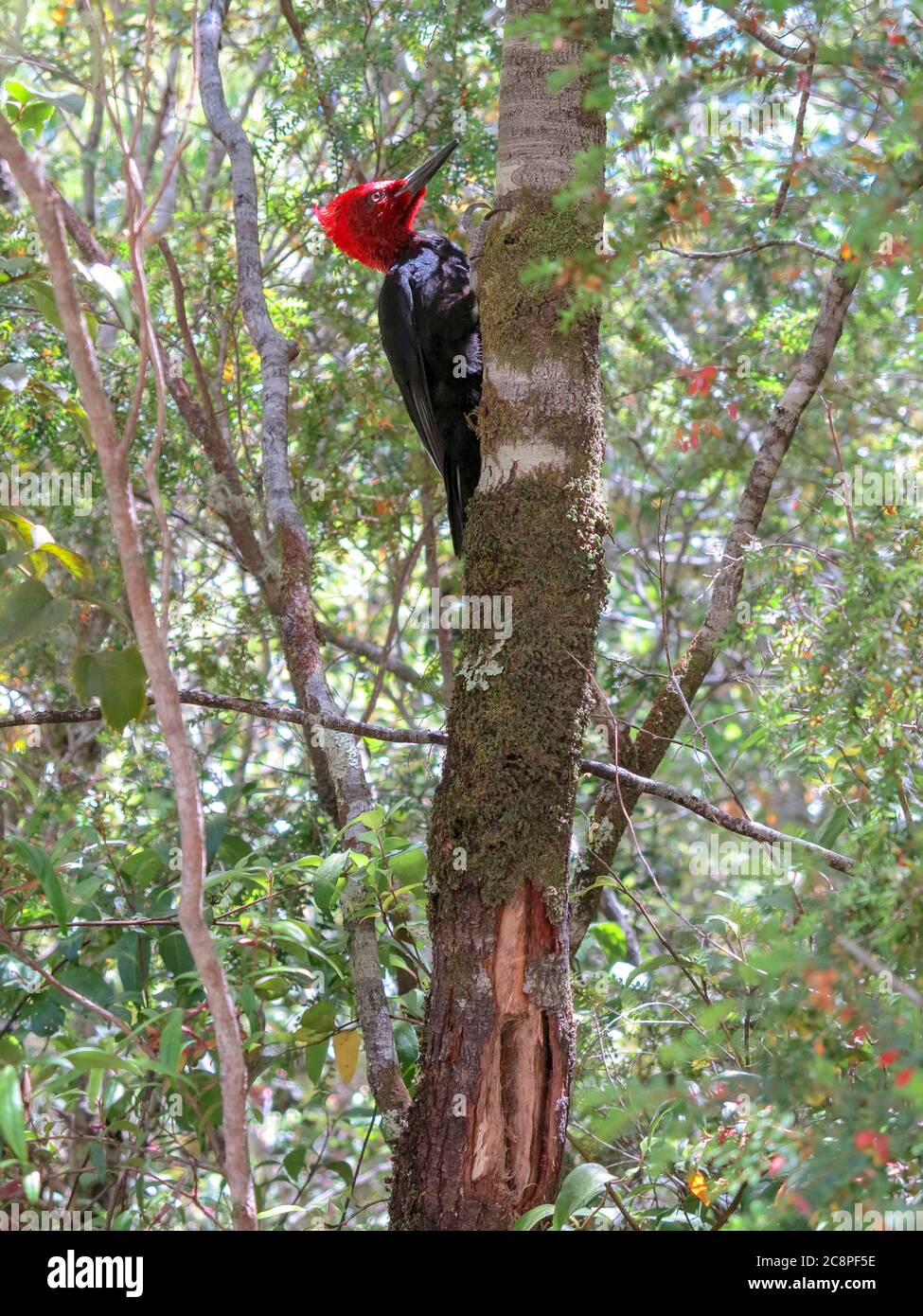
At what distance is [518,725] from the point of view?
186cm

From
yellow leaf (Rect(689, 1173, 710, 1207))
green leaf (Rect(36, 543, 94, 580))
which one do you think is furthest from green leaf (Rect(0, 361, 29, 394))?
yellow leaf (Rect(689, 1173, 710, 1207))

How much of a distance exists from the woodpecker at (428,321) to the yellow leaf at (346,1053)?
1.21m

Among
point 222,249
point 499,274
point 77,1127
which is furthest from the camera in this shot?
point 222,249

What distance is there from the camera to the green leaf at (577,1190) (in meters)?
1.73

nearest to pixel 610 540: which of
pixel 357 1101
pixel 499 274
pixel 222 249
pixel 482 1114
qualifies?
pixel 499 274

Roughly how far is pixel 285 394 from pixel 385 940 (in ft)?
4.60

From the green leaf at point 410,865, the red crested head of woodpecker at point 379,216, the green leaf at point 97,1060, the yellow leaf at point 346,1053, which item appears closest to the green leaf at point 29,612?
the green leaf at point 97,1060

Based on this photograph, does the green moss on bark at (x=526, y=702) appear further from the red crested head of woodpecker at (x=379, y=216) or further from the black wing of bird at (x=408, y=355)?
the red crested head of woodpecker at (x=379, y=216)

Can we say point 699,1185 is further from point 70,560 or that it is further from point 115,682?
point 70,560

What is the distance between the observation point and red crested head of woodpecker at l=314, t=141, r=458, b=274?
3.35 meters

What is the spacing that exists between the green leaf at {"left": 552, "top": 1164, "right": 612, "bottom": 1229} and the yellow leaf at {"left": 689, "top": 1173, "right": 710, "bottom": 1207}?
184 mm
